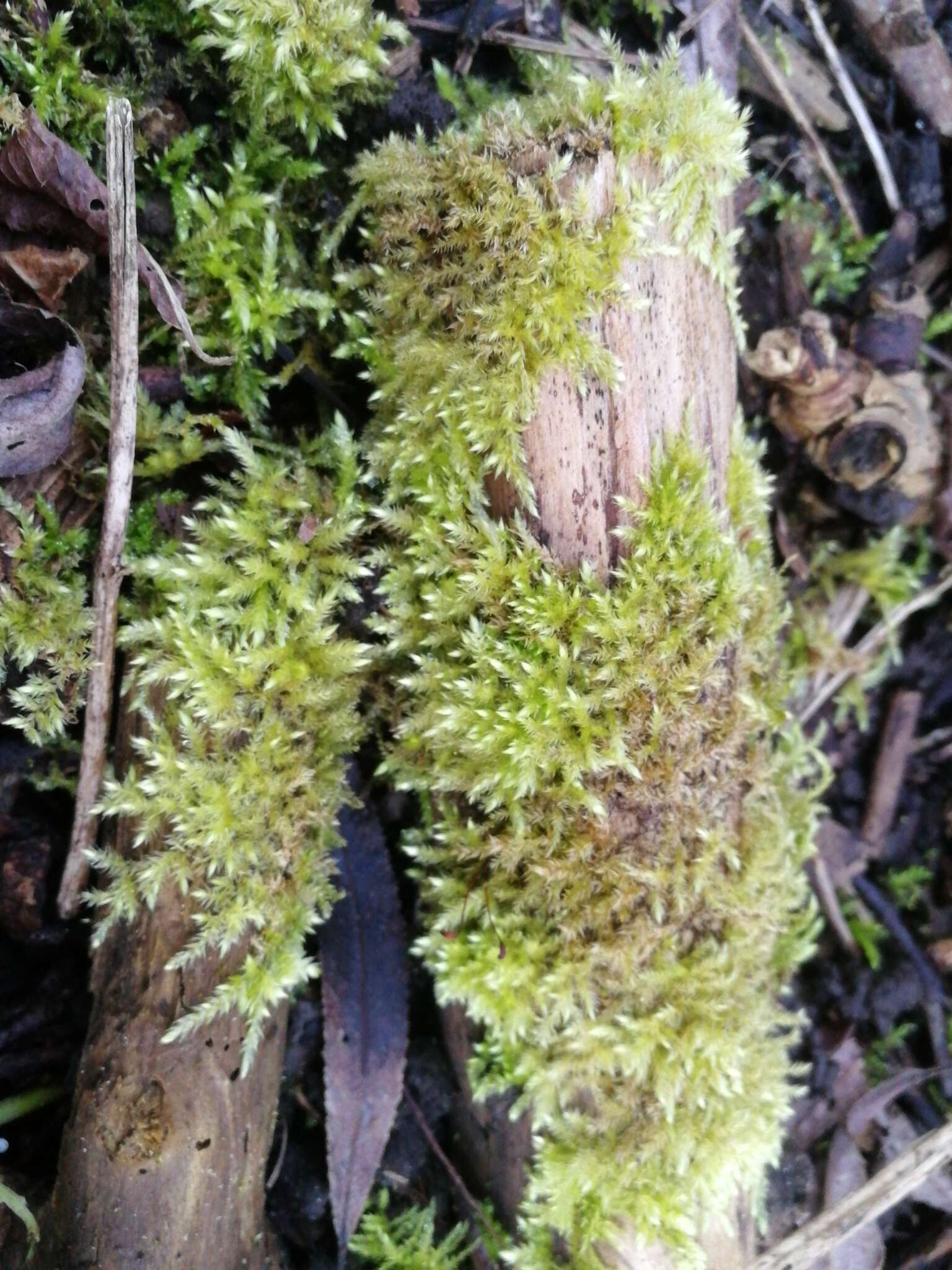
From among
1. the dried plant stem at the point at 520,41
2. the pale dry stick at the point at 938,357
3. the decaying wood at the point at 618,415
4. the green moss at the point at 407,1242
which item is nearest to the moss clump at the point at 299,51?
the dried plant stem at the point at 520,41

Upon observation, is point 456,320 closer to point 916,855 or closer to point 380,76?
point 380,76

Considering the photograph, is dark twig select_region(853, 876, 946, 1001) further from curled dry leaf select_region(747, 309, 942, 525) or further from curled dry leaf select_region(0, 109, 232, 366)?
curled dry leaf select_region(0, 109, 232, 366)

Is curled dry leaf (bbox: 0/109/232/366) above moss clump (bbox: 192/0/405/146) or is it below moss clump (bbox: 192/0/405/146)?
below

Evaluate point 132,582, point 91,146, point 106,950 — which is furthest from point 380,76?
point 106,950

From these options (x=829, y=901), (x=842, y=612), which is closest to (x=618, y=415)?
(x=842, y=612)

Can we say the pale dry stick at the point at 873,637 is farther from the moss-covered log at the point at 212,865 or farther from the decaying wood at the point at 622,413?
the moss-covered log at the point at 212,865

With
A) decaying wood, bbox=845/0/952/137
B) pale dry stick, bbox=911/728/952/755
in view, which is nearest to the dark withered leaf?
pale dry stick, bbox=911/728/952/755

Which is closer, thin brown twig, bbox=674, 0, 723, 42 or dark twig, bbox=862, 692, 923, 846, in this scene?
thin brown twig, bbox=674, 0, 723, 42

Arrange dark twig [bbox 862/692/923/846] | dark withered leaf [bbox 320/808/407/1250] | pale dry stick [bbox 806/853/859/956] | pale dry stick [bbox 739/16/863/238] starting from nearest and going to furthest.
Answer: dark withered leaf [bbox 320/808/407/1250] → pale dry stick [bbox 739/16/863/238] → pale dry stick [bbox 806/853/859/956] → dark twig [bbox 862/692/923/846]
